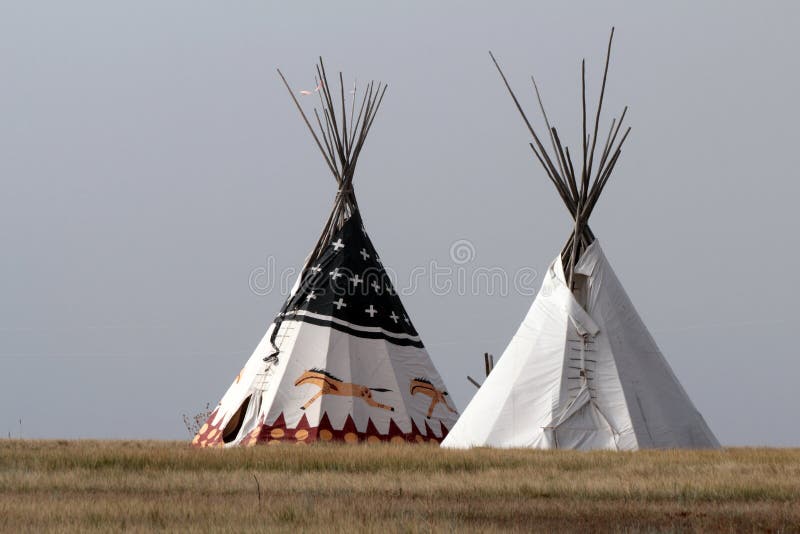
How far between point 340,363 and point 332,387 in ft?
1.33

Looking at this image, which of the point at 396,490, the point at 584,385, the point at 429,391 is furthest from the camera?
the point at 429,391

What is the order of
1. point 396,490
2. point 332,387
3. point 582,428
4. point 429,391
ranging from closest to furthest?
point 396,490, point 582,428, point 332,387, point 429,391

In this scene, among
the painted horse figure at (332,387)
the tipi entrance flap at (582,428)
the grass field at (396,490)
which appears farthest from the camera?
the painted horse figure at (332,387)

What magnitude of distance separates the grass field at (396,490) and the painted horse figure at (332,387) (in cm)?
299

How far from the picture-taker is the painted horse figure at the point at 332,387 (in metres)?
15.6

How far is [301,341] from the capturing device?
1612 cm

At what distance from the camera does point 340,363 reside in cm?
1593

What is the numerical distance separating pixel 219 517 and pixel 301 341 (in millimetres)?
8729

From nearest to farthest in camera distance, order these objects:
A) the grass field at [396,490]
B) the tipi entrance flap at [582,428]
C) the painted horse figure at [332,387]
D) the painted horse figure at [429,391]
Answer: the grass field at [396,490], the tipi entrance flap at [582,428], the painted horse figure at [332,387], the painted horse figure at [429,391]

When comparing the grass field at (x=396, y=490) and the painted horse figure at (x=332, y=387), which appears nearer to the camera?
the grass field at (x=396, y=490)

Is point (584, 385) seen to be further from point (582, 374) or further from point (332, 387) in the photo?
point (332, 387)

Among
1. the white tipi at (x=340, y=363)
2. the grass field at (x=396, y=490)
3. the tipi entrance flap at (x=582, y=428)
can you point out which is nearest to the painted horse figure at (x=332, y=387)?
the white tipi at (x=340, y=363)

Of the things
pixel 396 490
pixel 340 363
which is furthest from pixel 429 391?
pixel 396 490

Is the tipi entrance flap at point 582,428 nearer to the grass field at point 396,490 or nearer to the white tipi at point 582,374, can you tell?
the white tipi at point 582,374
